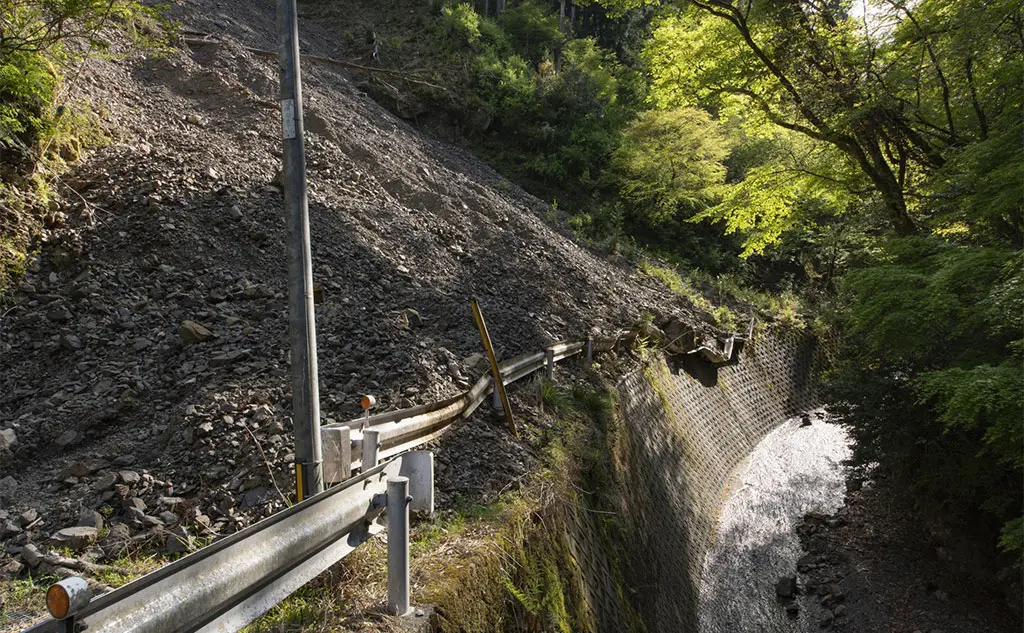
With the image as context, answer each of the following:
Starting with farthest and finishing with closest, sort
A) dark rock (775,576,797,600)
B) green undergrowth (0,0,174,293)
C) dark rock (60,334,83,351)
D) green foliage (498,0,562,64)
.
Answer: green foliage (498,0,562,64) → dark rock (775,576,797,600) → green undergrowth (0,0,174,293) → dark rock (60,334,83,351)

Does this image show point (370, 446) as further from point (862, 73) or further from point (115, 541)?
point (862, 73)

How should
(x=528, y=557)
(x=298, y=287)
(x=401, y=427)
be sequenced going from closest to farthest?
(x=298, y=287) → (x=528, y=557) → (x=401, y=427)

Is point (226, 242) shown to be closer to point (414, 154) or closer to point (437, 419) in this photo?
point (437, 419)

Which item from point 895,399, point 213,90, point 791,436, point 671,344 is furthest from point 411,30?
point 895,399

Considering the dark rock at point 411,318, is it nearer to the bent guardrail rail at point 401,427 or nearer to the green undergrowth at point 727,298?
the bent guardrail rail at point 401,427

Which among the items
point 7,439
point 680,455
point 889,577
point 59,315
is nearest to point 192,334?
point 59,315

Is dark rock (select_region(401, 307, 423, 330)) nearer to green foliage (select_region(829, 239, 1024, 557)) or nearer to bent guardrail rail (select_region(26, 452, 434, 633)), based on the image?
bent guardrail rail (select_region(26, 452, 434, 633))

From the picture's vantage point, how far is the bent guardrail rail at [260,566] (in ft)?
5.40

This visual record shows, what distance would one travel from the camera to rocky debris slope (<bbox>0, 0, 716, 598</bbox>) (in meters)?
4.43

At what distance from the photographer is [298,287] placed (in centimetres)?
344

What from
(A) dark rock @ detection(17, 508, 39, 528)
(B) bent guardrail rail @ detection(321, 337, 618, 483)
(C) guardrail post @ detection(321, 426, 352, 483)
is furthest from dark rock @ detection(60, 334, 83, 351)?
(C) guardrail post @ detection(321, 426, 352, 483)

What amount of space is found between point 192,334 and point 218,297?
77 centimetres

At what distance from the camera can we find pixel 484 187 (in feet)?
46.0

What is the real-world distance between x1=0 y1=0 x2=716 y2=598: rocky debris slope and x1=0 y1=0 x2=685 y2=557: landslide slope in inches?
→ 0.9
